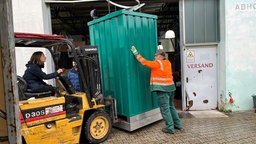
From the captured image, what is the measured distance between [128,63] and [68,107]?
5.13ft

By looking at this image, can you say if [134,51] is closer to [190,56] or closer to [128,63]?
[128,63]

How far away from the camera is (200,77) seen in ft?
21.3

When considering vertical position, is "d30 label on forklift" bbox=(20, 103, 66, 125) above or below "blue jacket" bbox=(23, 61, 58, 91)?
below

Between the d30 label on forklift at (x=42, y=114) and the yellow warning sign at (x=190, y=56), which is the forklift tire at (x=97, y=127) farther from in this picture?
the yellow warning sign at (x=190, y=56)

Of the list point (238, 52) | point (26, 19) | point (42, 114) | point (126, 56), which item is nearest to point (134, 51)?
point (126, 56)

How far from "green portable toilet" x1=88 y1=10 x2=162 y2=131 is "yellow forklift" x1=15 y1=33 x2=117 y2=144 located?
1.31 feet

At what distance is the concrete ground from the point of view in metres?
4.34

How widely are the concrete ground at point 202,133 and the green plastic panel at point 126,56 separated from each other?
19.7 inches

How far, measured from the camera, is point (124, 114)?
4.79 meters

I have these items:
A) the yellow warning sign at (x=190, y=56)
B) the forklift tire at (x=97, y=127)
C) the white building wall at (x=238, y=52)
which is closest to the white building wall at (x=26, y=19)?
the forklift tire at (x=97, y=127)

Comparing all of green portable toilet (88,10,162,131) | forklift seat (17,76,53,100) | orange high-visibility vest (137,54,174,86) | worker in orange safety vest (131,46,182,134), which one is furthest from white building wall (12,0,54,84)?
orange high-visibility vest (137,54,174,86)

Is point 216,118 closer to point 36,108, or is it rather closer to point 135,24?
point 135,24

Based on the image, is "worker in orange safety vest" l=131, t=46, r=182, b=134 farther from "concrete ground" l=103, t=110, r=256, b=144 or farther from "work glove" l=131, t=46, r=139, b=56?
"concrete ground" l=103, t=110, r=256, b=144

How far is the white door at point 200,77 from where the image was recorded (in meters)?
6.43
